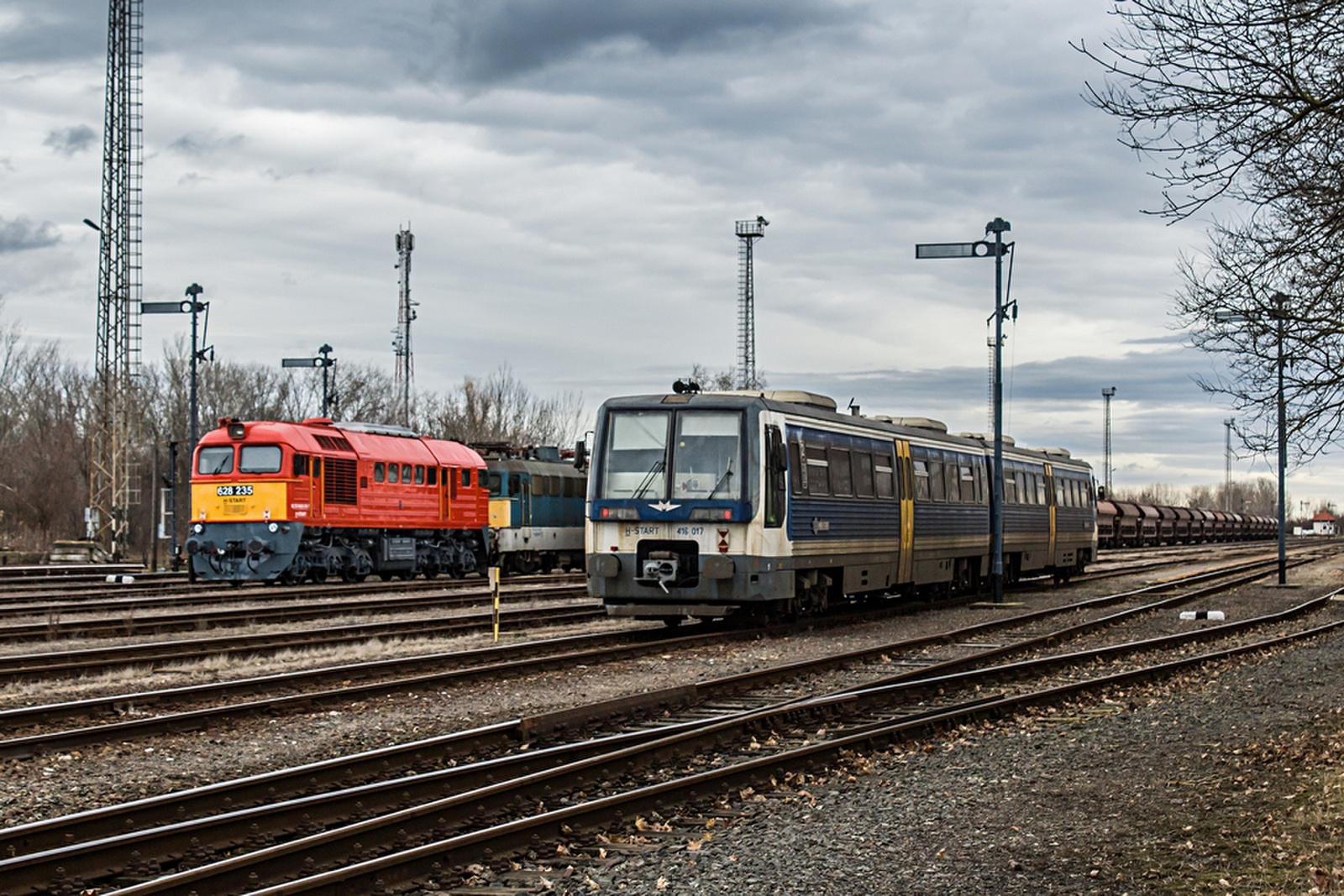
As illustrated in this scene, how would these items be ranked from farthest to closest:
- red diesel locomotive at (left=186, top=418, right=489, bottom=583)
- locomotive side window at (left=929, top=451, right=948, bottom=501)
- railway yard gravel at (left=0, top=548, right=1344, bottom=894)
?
red diesel locomotive at (left=186, top=418, right=489, bottom=583), locomotive side window at (left=929, top=451, right=948, bottom=501), railway yard gravel at (left=0, top=548, right=1344, bottom=894)

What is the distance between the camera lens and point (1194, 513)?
289ft

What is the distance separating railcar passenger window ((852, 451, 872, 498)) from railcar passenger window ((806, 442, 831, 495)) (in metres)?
1.09

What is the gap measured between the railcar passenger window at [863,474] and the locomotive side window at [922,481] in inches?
93.3

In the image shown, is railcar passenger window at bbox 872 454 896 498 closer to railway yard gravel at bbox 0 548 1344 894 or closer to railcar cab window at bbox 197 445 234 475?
railway yard gravel at bbox 0 548 1344 894

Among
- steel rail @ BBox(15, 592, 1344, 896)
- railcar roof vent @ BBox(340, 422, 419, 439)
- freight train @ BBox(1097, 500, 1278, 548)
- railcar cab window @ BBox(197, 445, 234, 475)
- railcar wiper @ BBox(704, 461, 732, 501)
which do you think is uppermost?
railcar roof vent @ BBox(340, 422, 419, 439)

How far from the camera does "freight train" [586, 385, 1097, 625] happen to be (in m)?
18.5

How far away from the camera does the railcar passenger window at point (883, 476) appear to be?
74.0ft

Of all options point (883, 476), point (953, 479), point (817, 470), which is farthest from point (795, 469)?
point (953, 479)

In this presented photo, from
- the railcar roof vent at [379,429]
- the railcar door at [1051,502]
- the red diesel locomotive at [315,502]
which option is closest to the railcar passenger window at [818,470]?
the red diesel locomotive at [315,502]

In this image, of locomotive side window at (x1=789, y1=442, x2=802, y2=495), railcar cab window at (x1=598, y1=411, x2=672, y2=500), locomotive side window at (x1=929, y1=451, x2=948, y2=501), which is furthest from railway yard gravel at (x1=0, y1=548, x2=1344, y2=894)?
locomotive side window at (x1=929, y1=451, x2=948, y2=501)

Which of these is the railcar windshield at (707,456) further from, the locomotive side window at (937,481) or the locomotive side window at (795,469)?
the locomotive side window at (937,481)

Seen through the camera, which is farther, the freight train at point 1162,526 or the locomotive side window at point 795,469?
the freight train at point 1162,526

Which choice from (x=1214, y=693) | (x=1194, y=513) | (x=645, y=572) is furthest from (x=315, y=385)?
(x=1214, y=693)

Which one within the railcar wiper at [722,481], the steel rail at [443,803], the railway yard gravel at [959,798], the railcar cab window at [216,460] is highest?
the railcar cab window at [216,460]
